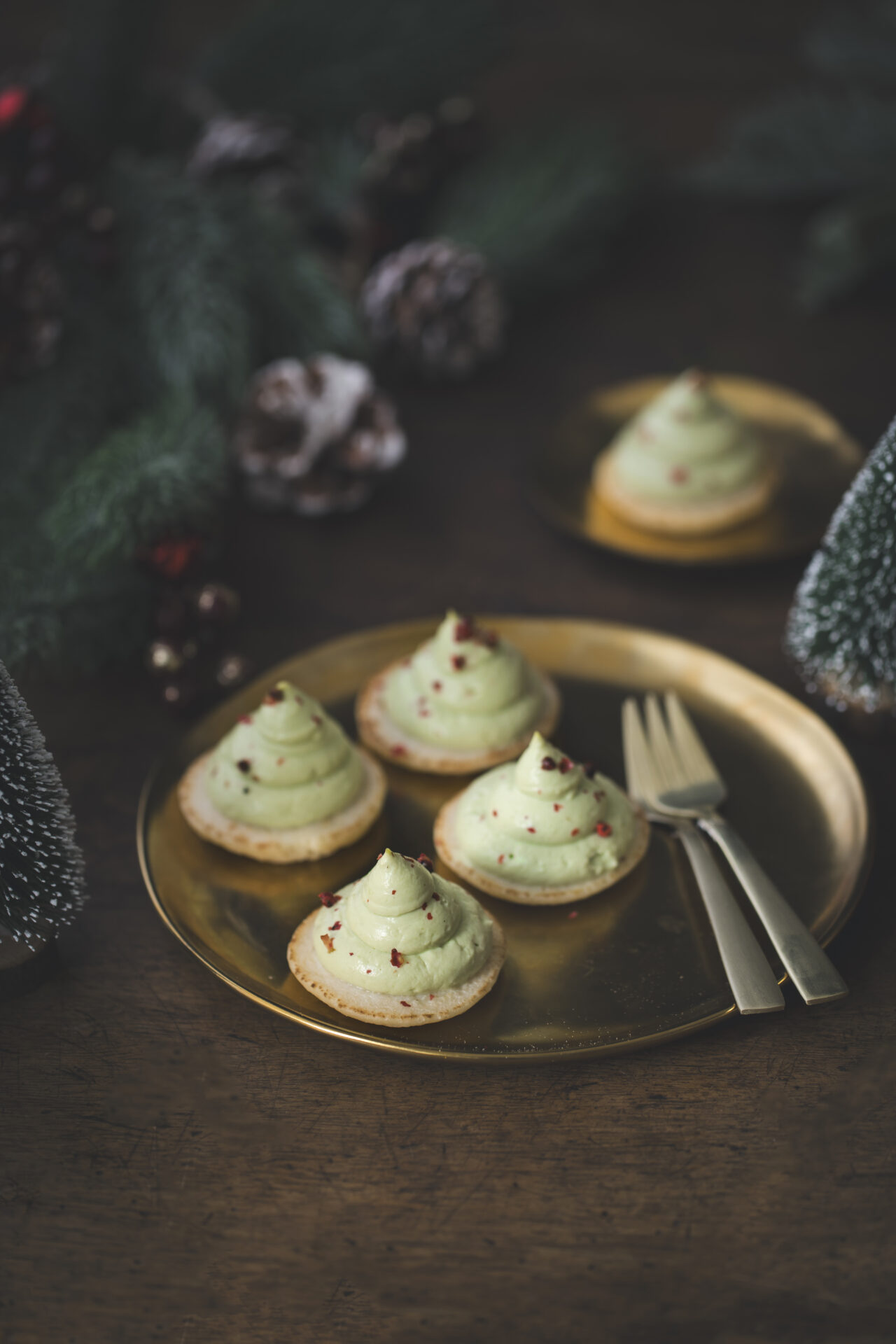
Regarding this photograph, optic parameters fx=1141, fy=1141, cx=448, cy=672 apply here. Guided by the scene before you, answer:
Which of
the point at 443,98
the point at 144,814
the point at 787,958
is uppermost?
the point at 443,98

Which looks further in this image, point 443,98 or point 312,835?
point 443,98

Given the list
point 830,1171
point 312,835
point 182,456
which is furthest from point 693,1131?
point 182,456

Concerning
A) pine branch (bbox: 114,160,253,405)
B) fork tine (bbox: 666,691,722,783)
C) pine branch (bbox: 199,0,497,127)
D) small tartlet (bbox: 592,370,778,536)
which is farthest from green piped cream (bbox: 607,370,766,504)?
pine branch (bbox: 199,0,497,127)

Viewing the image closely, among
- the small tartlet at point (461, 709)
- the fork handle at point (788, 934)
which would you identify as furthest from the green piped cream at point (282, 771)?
the fork handle at point (788, 934)

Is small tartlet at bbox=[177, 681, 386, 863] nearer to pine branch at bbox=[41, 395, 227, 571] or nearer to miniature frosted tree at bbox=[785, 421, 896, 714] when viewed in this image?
pine branch at bbox=[41, 395, 227, 571]

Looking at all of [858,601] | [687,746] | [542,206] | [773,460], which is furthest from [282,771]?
[542,206]

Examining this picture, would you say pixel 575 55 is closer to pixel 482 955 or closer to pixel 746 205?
pixel 746 205
